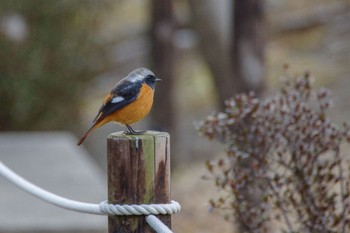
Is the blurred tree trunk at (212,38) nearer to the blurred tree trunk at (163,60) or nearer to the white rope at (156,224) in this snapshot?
the blurred tree trunk at (163,60)

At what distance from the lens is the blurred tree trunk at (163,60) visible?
13.6m

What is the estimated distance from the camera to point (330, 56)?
1880cm

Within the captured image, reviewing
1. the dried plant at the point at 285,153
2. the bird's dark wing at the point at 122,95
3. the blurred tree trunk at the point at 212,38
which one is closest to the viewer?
the bird's dark wing at the point at 122,95

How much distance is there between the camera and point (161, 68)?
14.1 m

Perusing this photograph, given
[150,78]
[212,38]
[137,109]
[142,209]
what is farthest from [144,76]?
[212,38]

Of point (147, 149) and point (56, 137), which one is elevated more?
point (56, 137)

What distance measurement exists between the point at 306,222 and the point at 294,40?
1731cm

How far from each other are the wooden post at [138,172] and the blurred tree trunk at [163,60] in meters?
10.3

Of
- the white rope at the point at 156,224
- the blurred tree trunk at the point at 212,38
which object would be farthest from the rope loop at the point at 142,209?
the blurred tree trunk at the point at 212,38

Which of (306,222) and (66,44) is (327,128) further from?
(66,44)

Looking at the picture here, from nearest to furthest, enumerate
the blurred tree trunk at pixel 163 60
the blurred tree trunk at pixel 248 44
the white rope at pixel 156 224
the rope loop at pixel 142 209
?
the white rope at pixel 156 224 < the rope loop at pixel 142 209 < the blurred tree trunk at pixel 248 44 < the blurred tree trunk at pixel 163 60

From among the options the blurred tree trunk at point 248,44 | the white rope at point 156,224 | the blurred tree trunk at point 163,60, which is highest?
the blurred tree trunk at point 163,60

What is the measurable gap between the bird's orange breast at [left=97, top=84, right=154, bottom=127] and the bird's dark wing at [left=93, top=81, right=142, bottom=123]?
0.06 ft

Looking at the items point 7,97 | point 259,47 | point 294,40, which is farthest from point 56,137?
point 294,40
